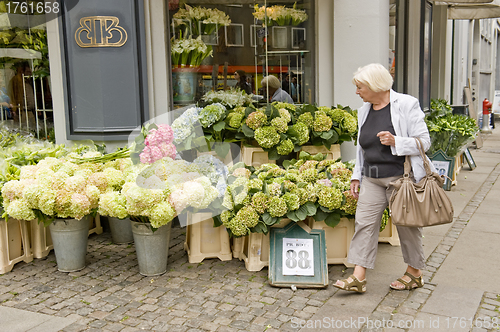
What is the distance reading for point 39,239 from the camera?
4.88 m

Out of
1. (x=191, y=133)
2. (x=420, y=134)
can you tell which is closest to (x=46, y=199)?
(x=191, y=133)

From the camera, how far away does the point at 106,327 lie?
3480 millimetres

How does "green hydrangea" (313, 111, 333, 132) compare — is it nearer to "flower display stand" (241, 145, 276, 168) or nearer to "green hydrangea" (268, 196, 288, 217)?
"flower display stand" (241, 145, 276, 168)

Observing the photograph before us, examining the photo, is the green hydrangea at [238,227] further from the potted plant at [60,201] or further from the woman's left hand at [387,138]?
the woman's left hand at [387,138]

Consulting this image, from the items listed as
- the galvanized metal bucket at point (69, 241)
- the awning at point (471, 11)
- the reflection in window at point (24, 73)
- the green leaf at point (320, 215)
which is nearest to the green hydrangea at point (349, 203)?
the green leaf at point (320, 215)

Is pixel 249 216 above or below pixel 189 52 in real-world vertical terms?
below

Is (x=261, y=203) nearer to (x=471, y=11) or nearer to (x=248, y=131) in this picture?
(x=248, y=131)

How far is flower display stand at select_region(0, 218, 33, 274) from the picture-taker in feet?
14.9

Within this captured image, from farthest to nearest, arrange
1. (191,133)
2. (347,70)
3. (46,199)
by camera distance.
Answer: (347,70) → (191,133) → (46,199)

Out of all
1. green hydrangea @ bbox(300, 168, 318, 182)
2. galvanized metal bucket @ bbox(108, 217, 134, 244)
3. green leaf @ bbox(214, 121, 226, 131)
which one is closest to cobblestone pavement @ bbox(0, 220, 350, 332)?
galvanized metal bucket @ bbox(108, 217, 134, 244)

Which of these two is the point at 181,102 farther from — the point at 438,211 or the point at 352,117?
the point at 438,211

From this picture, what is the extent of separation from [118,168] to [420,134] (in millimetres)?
2850

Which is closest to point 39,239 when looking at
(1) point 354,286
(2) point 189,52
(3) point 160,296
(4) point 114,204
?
(4) point 114,204

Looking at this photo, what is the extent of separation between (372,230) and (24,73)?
4.83 meters
